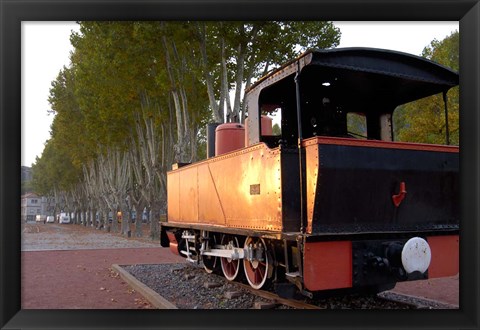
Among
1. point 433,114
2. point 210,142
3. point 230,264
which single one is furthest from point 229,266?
point 433,114

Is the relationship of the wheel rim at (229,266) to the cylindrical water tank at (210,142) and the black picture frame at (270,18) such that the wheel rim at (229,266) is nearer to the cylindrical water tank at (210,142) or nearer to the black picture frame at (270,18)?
the cylindrical water tank at (210,142)

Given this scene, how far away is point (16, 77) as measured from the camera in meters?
5.99

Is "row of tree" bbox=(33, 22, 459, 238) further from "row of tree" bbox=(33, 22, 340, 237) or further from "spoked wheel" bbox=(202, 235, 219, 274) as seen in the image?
"spoked wheel" bbox=(202, 235, 219, 274)

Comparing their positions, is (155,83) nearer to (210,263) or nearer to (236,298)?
(210,263)

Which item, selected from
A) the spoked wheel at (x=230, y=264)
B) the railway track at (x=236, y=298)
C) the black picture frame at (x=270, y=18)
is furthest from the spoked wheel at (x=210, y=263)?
the black picture frame at (x=270, y=18)

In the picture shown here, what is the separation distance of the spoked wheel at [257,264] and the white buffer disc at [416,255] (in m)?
1.85

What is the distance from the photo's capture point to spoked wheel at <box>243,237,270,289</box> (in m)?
6.92

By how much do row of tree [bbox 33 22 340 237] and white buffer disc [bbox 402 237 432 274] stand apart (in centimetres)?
684

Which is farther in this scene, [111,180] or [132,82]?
[111,180]

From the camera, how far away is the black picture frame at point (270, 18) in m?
5.86

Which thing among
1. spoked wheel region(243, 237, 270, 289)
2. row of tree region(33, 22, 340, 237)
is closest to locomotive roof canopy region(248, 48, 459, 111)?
spoked wheel region(243, 237, 270, 289)
